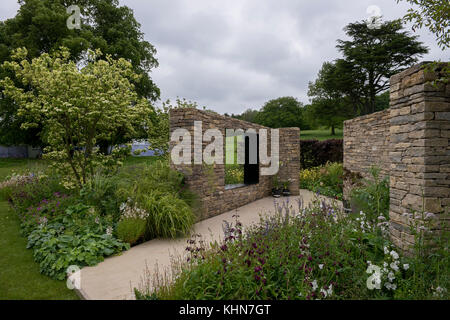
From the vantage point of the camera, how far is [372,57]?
19.4 meters

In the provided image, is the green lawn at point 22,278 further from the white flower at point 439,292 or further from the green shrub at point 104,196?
the white flower at point 439,292

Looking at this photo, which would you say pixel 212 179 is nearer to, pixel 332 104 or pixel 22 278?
pixel 22 278

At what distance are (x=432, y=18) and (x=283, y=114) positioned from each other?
36.8m

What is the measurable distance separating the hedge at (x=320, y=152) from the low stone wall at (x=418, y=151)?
8070 millimetres

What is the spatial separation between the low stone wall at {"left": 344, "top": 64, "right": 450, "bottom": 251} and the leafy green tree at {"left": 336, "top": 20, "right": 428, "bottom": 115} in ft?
65.2

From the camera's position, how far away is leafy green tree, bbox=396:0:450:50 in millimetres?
2525

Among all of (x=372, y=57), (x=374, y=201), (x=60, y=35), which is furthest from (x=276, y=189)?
(x=372, y=57)

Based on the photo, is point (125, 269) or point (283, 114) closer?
point (125, 269)

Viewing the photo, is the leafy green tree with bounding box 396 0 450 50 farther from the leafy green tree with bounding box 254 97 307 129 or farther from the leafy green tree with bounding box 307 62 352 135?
the leafy green tree with bounding box 254 97 307 129

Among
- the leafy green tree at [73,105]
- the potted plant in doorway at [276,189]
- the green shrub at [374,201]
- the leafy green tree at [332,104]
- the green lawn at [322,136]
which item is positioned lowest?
the potted plant in doorway at [276,189]

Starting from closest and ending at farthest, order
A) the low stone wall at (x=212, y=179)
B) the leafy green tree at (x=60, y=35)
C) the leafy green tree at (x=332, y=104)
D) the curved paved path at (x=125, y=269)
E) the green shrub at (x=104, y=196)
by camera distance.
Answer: the curved paved path at (x=125, y=269), the green shrub at (x=104, y=196), the low stone wall at (x=212, y=179), the leafy green tree at (x=60, y=35), the leafy green tree at (x=332, y=104)

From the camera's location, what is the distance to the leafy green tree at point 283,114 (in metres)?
38.2

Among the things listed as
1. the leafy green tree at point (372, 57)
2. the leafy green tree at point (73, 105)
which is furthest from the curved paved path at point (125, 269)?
the leafy green tree at point (372, 57)
